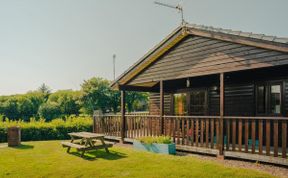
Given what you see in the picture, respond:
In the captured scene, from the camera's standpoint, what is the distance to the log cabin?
8219 mm

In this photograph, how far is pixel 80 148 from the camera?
9453 millimetres

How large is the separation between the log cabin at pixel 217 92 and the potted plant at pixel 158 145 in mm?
560

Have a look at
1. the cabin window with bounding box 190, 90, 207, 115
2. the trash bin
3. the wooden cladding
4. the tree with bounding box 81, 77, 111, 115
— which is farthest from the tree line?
the wooden cladding

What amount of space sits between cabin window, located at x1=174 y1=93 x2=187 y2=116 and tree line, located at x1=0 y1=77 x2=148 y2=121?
4013 mm

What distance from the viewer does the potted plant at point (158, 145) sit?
10.1 metres

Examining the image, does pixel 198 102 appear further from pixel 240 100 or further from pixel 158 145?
pixel 158 145

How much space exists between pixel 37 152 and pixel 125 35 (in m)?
10.7

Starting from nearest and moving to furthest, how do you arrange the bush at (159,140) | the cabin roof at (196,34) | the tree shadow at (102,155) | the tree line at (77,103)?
the cabin roof at (196,34) < the tree shadow at (102,155) < the bush at (159,140) < the tree line at (77,103)

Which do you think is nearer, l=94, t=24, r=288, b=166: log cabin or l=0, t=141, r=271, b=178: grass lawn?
l=0, t=141, r=271, b=178: grass lawn

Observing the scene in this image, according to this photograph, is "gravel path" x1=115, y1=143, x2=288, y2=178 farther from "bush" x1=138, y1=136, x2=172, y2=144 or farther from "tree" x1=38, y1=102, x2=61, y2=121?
"tree" x1=38, y1=102, x2=61, y2=121

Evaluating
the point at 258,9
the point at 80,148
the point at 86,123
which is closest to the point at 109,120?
the point at 86,123

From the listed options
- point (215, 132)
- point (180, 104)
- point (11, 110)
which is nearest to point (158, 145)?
point (215, 132)

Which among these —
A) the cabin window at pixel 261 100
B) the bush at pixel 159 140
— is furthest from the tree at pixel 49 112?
the cabin window at pixel 261 100

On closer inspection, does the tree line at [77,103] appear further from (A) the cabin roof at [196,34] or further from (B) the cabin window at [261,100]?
(B) the cabin window at [261,100]
